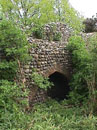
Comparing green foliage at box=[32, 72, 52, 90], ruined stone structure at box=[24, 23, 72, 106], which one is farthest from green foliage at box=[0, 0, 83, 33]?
green foliage at box=[32, 72, 52, 90]

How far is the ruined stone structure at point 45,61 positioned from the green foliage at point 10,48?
2.49 ft

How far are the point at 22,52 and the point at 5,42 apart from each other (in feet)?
1.87

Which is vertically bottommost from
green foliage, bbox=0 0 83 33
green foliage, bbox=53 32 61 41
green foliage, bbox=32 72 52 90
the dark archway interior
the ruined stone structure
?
the dark archway interior

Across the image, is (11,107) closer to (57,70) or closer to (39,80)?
(39,80)

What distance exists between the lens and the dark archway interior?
31.6ft

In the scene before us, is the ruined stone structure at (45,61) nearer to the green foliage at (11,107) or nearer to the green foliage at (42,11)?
the green foliage at (11,107)

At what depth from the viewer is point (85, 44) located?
871 cm

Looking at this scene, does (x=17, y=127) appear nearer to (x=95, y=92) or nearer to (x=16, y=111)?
(x=16, y=111)

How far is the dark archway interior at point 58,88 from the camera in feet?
31.6

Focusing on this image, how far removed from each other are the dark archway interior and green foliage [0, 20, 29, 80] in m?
3.17

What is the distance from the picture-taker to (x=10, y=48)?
6430 mm

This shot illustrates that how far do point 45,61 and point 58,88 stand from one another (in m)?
2.29

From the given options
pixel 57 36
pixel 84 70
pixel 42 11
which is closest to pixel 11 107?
pixel 84 70

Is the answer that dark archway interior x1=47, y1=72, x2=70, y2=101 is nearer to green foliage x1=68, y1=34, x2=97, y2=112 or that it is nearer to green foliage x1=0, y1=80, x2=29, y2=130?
green foliage x1=68, y1=34, x2=97, y2=112
